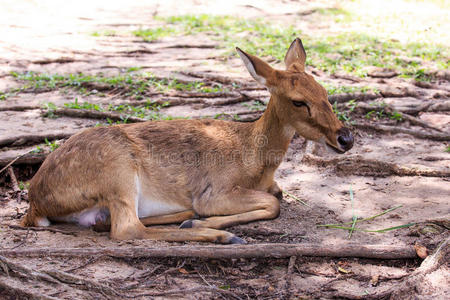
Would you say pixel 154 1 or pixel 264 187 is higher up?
pixel 154 1

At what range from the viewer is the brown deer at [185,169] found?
4.61 m

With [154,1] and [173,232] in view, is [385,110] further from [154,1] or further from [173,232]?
[154,1]

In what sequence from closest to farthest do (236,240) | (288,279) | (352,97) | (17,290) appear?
(17,290)
(288,279)
(236,240)
(352,97)

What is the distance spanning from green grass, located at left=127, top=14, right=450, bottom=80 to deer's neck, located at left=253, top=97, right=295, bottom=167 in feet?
12.9

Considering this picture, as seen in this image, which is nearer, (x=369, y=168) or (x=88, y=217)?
(x=88, y=217)

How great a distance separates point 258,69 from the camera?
4676mm

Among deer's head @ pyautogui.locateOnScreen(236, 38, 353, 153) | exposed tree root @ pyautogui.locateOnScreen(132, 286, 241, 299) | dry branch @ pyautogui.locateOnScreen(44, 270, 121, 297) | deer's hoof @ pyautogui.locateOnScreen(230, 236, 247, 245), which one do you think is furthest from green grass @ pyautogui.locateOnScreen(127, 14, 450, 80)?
dry branch @ pyautogui.locateOnScreen(44, 270, 121, 297)

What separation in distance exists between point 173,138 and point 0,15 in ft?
33.4

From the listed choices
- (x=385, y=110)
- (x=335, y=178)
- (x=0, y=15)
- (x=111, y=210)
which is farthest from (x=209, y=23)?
(x=111, y=210)

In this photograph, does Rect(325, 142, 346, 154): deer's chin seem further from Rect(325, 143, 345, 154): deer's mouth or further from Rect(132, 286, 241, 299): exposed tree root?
Rect(132, 286, 241, 299): exposed tree root

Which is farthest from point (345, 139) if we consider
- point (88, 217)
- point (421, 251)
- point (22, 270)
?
point (22, 270)

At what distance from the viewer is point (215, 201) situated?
4.93 metres

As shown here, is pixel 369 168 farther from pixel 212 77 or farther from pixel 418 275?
pixel 212 77

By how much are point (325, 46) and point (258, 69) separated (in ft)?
19.1
